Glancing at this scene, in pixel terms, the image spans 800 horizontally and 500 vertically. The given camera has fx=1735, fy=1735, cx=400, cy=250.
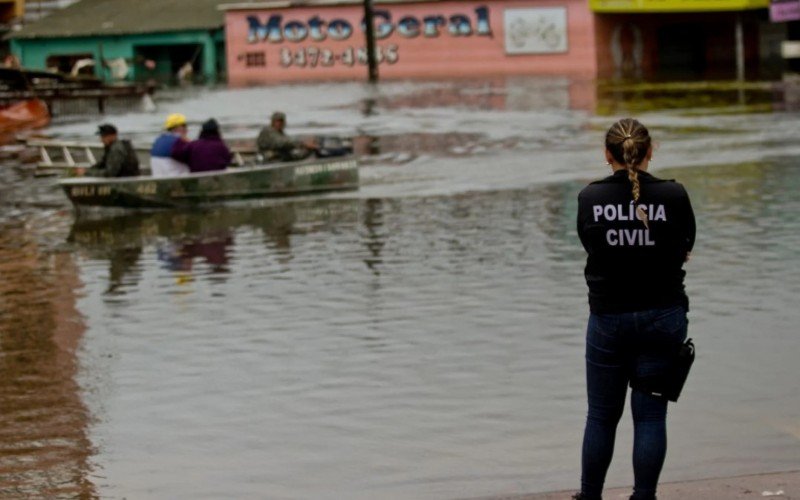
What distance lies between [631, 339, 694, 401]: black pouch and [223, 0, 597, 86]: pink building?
162ft

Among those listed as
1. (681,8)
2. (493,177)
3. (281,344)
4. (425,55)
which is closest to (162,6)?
(425,55)

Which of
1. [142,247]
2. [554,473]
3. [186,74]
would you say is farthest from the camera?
[186,74]

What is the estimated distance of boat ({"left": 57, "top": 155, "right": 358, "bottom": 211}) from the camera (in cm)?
2192

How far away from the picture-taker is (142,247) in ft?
62.9

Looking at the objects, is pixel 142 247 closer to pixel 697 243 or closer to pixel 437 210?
pixel 437 210

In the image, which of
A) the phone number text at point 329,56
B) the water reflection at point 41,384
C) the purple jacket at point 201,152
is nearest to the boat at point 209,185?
the purple jacket at point 201,152

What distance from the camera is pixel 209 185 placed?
22359 mm

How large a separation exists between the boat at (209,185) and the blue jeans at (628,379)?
49.9 feet

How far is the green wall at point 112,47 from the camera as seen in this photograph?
70.2 metres

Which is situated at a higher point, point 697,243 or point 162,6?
point 162,6

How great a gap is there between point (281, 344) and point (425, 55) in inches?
2008

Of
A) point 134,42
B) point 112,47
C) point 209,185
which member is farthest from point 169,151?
point 112,47

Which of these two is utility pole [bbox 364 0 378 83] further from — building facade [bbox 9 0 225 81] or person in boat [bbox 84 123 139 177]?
person in boat [bbox 84 123 139 177]

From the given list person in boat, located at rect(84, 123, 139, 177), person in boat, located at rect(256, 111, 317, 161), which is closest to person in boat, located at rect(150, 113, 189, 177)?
person in boat, located at rect(84, 123, 139, 177)
